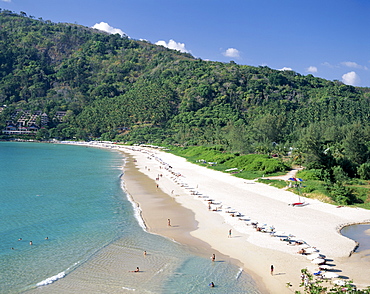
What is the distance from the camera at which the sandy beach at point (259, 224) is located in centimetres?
2364

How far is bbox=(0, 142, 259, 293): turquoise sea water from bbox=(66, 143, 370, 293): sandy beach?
70.5 inches

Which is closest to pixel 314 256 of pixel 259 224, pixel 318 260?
pixel 318 260

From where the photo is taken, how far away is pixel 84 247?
27.8 metres

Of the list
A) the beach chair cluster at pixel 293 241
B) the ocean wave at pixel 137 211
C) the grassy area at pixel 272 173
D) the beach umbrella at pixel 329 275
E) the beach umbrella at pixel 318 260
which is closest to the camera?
the beach umbrella at pixel 329 275

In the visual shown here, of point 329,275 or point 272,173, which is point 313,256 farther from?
point 272,173

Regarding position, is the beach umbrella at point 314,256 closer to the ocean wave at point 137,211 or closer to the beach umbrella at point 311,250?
the beach umbrella at point 311,250

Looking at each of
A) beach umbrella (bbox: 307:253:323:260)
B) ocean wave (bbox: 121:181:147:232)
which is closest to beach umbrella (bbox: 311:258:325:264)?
beach umbrella (bbox: 307:253:323:260)

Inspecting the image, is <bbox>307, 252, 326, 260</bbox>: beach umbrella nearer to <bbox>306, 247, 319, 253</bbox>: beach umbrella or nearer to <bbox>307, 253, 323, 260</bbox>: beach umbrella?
<bbox>307, 253, 323, 260</bbox>: beach umbrella

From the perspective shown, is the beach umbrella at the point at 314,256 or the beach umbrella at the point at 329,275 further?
the beach umbrella at the point at 314,256

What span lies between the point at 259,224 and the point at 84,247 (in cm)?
1543

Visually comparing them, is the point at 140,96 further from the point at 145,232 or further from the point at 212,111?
the point at 145,232

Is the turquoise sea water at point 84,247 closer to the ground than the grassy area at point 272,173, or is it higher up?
closer to the ground

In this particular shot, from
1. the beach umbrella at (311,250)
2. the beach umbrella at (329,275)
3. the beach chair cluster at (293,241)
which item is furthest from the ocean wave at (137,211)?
the beach umbrella at (329,275)

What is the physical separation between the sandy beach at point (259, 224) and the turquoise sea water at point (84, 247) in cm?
179
